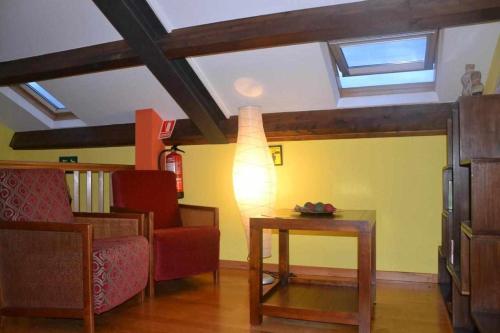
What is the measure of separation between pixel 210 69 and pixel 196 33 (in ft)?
1.65

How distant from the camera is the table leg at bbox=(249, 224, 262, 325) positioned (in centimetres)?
238

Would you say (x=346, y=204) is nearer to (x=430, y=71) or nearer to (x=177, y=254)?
(x=430, y=71)

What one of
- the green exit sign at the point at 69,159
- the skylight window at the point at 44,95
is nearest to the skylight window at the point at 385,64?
the skylight window at the point at 44,95

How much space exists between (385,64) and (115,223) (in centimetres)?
229

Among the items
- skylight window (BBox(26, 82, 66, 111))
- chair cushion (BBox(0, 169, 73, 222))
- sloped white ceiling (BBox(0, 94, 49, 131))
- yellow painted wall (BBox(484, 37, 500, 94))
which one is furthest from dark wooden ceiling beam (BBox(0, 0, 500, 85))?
sloped white ceiling (BBox(0, 94, 49, 131))

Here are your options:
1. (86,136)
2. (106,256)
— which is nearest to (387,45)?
(106,256)

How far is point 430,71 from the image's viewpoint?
10.3 feet

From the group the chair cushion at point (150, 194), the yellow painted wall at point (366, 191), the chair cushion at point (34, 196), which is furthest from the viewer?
the yellow painted wall at point (366, 191)

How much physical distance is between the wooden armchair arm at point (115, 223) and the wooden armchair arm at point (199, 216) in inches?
26.3

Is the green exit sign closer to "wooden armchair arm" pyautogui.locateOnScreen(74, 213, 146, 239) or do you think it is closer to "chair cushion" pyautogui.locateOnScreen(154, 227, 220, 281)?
"wooden armchair arm" pyautogui.locateOnScreen(74, 213, 146, 239)

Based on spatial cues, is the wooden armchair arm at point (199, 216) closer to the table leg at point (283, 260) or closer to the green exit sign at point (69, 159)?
the table leg at point (283, 260)

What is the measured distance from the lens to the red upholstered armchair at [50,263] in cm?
216

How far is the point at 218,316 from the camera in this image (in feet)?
8.29

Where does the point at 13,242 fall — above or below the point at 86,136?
below
